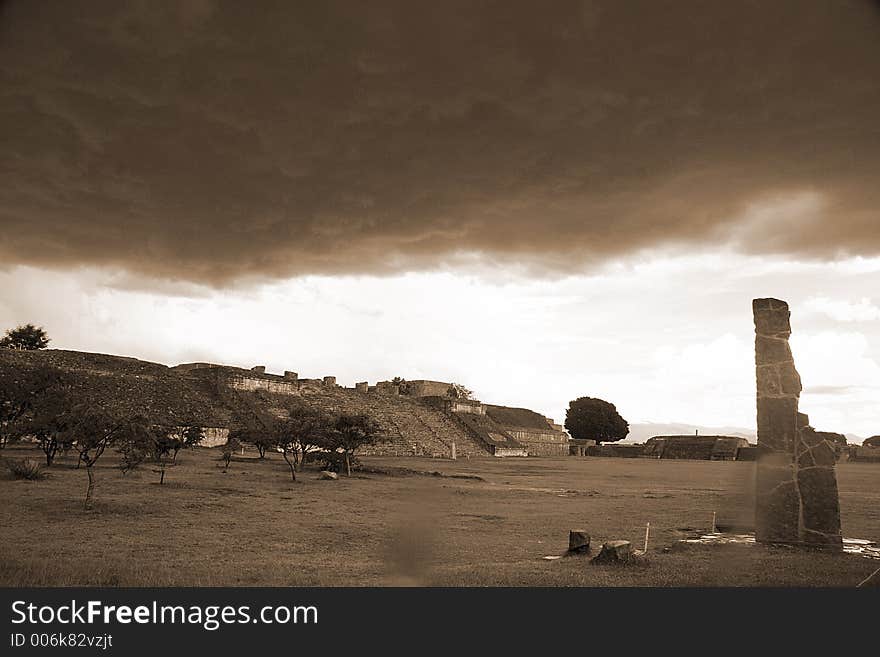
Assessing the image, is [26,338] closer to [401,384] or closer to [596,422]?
[401,384]

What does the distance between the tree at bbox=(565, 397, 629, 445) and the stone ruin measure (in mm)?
87727

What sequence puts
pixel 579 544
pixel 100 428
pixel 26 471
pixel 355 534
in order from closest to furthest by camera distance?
pixel 579 544 → pixel 355 534 → pixel 100 428 → pixel 26 471

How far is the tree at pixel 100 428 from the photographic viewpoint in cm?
1830

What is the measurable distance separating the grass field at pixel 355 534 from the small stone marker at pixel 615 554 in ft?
1.06

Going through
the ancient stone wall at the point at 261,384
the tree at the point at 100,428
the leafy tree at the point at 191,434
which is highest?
the ancient stone wall at the point at 261,384

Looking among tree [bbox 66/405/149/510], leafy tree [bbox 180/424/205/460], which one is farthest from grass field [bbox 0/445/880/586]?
leafy tree [bbox 180/424/205/460]

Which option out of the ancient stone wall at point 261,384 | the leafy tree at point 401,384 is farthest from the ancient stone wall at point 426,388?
the ancient stone wall at point 261,384

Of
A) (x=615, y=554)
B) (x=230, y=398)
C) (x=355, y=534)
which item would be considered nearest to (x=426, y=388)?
(x=230, y=398)

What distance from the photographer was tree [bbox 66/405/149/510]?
720 inches

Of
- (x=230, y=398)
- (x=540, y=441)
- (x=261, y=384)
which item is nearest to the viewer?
(x=230, y=398)

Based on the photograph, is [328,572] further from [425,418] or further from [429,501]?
[425,418]

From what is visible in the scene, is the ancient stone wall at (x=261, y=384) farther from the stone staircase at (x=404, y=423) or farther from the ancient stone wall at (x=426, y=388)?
the ancient stone wall at (x=426, y=388)

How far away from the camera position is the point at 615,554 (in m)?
11.4

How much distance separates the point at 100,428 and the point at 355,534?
339 inches
